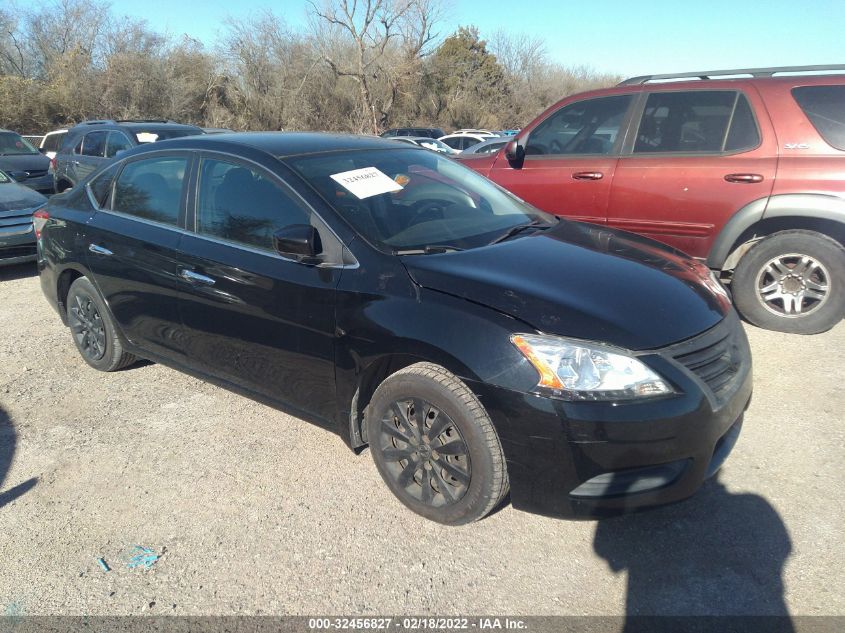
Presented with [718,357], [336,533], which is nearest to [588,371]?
[718,357]

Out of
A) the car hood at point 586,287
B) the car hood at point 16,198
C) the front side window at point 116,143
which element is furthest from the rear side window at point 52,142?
the car hood at point 586,287

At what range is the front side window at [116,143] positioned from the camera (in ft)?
34.9

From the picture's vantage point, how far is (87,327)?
14.9 ft

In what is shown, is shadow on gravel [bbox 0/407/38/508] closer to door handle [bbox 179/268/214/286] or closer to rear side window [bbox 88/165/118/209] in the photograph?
door handle [bbox 179/268/214/286]

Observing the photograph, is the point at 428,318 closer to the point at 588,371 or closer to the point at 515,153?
the point at 588,371

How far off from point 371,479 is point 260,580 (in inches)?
32.3

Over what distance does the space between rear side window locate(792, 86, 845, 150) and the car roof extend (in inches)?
127

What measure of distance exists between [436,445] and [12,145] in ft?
47.1

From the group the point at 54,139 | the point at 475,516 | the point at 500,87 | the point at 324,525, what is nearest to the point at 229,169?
the point at 324,525

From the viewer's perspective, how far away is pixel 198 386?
436 centimetres

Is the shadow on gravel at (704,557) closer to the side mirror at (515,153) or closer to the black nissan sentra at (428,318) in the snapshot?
the black nissan sentra at (428,318)

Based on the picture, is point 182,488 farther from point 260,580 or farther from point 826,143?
point 826,143

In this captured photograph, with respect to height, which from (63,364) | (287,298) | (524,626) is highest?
(287,298)

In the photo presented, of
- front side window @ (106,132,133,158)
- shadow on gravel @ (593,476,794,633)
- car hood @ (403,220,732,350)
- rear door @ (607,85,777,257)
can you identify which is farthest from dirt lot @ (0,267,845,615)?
front side window @ (106,132,133,158)
